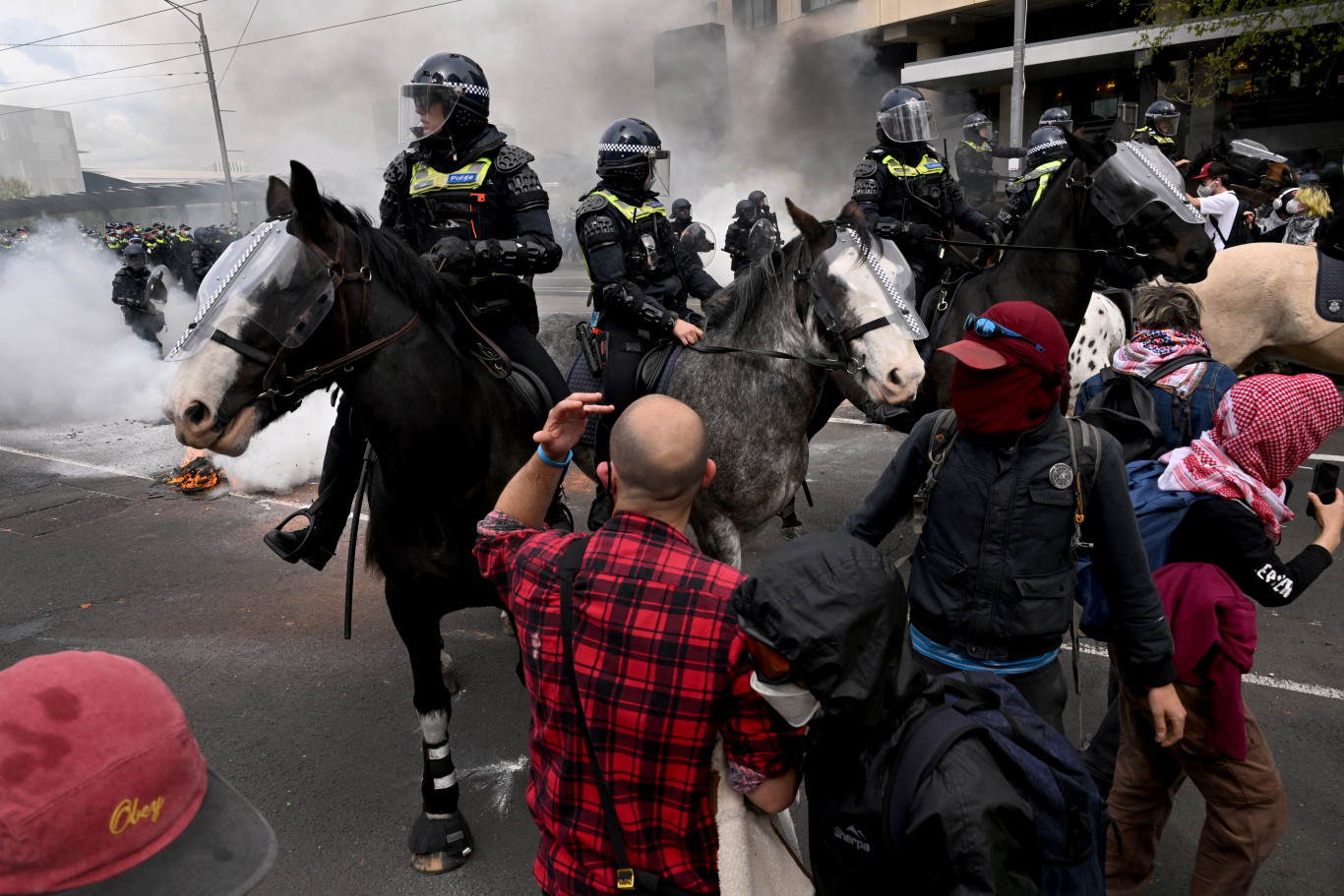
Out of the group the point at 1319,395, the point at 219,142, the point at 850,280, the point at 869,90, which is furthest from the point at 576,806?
the point at 219,142

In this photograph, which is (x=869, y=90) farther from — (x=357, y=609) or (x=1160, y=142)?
(x=357, y=609)

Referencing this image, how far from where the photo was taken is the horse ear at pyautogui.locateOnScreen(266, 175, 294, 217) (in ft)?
10.3

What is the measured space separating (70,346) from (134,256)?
86.1 inches

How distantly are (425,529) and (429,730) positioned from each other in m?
0.83

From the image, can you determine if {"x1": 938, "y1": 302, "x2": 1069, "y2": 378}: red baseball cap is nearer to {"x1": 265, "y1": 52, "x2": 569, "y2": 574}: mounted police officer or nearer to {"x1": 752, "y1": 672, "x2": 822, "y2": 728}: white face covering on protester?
{"x1": 752, "y1": 672, "x2": 822, "y2": 728}: white face covering on protester

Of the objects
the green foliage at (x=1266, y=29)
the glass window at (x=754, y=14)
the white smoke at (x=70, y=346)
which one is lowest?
the white smoke at (x=70, y=346)

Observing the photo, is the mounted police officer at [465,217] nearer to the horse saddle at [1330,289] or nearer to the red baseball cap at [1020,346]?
the red baseball cap at [1020,346]

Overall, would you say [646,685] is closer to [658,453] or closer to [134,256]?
[658,453]

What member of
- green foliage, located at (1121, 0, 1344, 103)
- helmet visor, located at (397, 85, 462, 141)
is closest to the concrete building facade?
green foliage, located at (1121, 0, 1344, 103)

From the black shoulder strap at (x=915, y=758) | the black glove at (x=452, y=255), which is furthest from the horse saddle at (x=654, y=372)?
the black shoulder strap at (x=915, y=758)

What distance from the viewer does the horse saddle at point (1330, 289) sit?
6.79m

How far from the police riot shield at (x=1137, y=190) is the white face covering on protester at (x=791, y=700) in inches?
191

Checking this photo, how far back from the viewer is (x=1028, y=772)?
1530 millimetres

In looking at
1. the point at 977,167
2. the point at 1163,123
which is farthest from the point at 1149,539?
the point at 977,167
